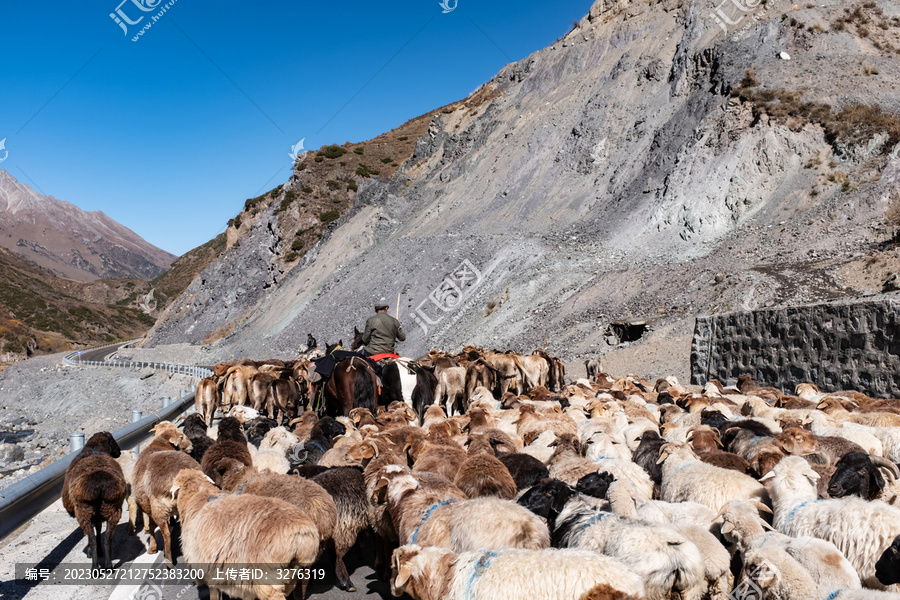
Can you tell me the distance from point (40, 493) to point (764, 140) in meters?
32.9

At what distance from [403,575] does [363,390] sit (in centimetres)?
827

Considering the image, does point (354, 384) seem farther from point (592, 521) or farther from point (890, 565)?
point (890, 565)

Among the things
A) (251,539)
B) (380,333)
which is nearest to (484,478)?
(251,539)

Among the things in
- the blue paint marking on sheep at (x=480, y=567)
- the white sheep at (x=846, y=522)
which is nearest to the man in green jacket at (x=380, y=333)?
the white sheep at (x=846, y=522)

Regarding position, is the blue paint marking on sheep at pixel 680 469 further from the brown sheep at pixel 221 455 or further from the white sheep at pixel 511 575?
the brown sheep at pixel 221 455

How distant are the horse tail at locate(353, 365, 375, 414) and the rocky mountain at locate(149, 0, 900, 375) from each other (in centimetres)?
1272

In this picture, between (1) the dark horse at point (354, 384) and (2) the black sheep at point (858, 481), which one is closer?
(2) the black sheep at point (858, 481)

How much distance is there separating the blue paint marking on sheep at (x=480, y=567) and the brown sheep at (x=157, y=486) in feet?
10.4

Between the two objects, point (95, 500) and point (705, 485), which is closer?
point (95, 500)

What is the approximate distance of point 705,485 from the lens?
624 cm

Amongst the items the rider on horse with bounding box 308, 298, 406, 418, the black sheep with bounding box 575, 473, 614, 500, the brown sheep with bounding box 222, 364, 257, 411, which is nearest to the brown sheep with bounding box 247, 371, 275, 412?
the brown sheep with bounding box 222, 364, 257, 411

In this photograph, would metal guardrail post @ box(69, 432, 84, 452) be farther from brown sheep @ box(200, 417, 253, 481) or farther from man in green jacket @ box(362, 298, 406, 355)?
man in green jacket @ box(362, 298, 406, 355)

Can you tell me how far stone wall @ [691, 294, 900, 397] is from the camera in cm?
1344

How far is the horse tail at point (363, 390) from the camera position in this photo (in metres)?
12.4
